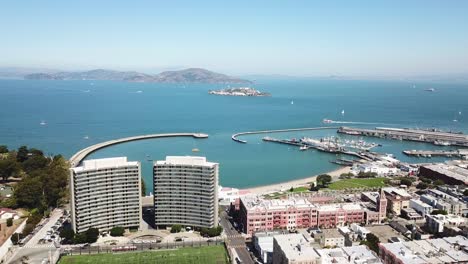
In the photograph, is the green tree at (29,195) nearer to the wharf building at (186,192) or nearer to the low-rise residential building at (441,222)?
the wharf building at (186,192)

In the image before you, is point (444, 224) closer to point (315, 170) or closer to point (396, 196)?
point (396, 196)

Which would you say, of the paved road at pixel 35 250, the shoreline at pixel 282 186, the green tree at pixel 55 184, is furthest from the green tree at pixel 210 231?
the green tree at pixel 55 184

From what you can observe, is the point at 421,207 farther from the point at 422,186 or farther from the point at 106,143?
the point at 106,143

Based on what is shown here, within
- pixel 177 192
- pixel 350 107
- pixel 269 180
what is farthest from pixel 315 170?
pixel 350 107

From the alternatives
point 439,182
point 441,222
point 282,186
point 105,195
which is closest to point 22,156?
point 105,195

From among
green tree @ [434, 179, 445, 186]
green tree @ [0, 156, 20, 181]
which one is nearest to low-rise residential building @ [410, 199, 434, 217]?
green tree @ [434, 179, 445, 186]

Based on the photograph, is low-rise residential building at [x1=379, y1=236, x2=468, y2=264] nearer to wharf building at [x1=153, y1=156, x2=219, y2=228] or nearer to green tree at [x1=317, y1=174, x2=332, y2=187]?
wharf building at [x1=153, y1=156, x2=219, y2=228]
